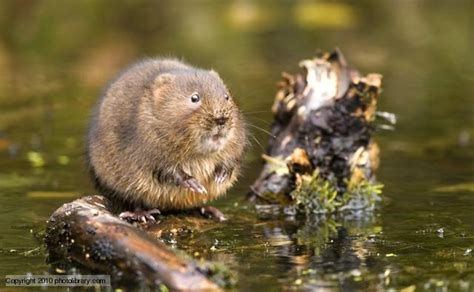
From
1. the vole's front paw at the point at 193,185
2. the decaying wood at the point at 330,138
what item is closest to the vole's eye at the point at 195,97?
the vole's front paw at the point at 193,185

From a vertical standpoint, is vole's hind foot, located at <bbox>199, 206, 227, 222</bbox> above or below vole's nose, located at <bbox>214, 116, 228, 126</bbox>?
below

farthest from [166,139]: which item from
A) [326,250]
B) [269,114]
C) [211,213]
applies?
[269,114]

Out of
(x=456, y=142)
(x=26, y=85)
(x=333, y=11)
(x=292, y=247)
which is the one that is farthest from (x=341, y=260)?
(x=333, y=11)

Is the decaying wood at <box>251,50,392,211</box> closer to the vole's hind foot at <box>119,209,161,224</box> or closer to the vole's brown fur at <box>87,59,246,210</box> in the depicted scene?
the vole's brown fur at <box>87,59,246,210</box>

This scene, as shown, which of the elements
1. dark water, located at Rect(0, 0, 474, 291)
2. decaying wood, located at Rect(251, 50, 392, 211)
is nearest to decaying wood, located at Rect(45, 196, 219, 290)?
dark water, located at Rect(0, 0, 474, 291)

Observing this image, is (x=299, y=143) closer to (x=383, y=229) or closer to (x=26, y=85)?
(x=383, y=229)

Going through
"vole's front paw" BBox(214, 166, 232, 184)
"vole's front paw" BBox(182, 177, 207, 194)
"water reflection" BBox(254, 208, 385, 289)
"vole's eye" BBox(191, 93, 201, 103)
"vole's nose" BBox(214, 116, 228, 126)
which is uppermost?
"vole's eye" BBox(191, 93, 201, 103)

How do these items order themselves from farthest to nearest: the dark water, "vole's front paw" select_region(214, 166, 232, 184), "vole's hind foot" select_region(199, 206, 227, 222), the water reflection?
1. "vole's hind foot" select_region(199, 206, 227, 222)
2. "vole's front paw" select_region(214, 166, 232, 184)
3. the dark water
4. the water reflection
